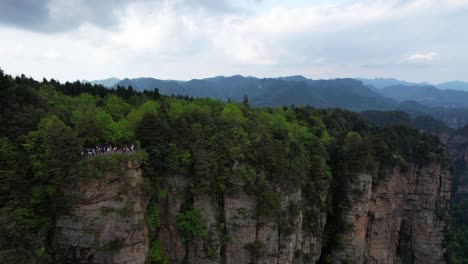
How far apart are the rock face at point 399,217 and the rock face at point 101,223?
28008mm

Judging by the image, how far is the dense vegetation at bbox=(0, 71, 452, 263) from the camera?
2488 centimetres

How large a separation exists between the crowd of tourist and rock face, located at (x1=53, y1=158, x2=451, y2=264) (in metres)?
1.79

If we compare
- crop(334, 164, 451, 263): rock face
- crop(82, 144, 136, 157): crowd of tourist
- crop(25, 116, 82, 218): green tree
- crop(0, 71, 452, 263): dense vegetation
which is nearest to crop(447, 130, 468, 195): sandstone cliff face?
crop(334, 164, 451, 263): rock face

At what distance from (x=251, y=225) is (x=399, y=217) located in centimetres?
2985

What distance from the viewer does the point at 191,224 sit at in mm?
31953

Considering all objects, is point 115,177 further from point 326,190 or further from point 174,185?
point 326,190

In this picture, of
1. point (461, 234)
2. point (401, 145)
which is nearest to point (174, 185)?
point (401, 145)

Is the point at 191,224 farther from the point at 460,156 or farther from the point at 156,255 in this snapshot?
the point at 460,156

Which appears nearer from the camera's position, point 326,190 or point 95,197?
point 95,197

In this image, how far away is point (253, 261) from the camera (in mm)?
33875

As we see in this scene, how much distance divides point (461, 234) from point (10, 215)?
275ft

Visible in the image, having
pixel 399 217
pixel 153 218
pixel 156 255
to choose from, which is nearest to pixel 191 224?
pixel 153 218

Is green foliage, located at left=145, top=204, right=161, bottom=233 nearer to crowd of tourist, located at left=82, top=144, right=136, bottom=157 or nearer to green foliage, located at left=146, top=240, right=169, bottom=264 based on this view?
green foliage, located at left=146, top=240, right=169, bottom=264

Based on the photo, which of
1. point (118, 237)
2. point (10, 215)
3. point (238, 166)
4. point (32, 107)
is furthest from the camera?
point (238, 166)
